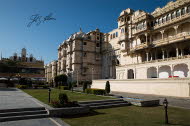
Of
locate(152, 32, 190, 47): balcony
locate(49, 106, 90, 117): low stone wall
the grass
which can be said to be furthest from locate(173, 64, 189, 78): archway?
locate(49, 106, 90, 117): low stone wall

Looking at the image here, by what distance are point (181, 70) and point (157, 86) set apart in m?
8.32

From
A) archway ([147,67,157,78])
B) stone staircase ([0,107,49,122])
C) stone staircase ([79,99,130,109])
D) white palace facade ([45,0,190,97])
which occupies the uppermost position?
white palace facade ([45,0,190,97])

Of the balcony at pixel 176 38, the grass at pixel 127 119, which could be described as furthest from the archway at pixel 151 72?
the grass at pixel 127 119

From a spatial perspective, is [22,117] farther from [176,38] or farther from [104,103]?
[176,38]

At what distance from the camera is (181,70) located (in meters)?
31.8

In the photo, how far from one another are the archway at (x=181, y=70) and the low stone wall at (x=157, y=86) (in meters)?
7.54

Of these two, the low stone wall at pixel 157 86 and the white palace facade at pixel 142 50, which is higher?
the white palace facade at pixel 142 50

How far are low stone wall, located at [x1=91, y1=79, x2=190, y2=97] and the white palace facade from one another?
6.1 inches

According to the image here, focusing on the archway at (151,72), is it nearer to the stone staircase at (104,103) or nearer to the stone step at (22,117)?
the stone staircase at (104,103)

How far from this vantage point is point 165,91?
26281 mm

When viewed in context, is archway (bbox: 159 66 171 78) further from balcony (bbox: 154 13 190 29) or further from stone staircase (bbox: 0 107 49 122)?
stone staircase (bbox: 0 107 49 122)

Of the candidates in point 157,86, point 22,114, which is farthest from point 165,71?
point 22,114

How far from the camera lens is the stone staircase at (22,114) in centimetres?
976

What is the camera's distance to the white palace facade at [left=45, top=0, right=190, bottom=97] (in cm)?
3263
